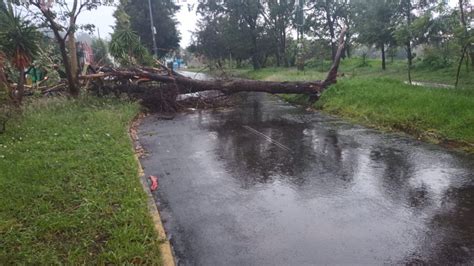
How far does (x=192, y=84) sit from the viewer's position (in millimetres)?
14766

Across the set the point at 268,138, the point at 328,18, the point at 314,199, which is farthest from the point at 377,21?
the point at 314,199

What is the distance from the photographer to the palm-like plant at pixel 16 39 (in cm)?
1009

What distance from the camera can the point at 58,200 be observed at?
4887 mm

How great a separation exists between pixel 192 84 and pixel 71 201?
10.2m

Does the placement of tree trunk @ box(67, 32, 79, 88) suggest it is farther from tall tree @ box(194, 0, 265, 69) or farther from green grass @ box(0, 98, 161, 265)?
tall tree @ box(194, 0, 265, 69)

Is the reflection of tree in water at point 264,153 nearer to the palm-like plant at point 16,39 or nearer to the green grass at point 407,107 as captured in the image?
the green grass at point 407,107

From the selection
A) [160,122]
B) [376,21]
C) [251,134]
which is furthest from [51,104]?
[376,21]

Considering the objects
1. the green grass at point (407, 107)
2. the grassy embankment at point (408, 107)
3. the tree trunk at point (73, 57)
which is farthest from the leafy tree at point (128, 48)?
the green grass at point (407, 107)

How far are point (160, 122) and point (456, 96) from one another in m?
8.16

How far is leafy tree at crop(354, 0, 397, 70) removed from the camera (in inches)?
887

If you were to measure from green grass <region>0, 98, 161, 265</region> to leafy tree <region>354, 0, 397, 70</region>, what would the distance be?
18632mm

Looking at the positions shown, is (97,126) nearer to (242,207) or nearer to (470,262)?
(242,207)

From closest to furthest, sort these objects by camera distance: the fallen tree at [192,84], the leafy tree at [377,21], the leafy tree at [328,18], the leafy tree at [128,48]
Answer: the fallen tree at [192,84]
the leafy tree at [128,48]
the leafy tree at [377,21]
the leafy tree at [328,18]

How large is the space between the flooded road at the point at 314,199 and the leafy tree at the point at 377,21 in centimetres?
1537
